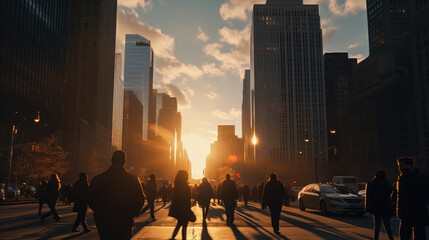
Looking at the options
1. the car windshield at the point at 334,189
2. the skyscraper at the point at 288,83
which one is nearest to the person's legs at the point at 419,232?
the car windshield at the point at 334,189

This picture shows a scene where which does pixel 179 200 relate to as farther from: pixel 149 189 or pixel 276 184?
pixel 149 189

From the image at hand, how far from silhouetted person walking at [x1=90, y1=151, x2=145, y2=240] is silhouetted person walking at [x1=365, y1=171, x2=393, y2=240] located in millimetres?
6744

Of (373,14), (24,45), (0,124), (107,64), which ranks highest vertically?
(373,14)

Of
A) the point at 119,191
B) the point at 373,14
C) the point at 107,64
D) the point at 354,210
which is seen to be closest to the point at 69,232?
the point at 119,191

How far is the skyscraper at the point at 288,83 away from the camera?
165875mm

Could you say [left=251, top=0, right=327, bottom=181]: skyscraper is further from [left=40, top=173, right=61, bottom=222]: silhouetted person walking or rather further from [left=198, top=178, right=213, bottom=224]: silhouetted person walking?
[left=40, top=173, right=61, bottom=222]: silhouetted person walking

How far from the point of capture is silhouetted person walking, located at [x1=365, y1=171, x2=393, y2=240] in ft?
32.6

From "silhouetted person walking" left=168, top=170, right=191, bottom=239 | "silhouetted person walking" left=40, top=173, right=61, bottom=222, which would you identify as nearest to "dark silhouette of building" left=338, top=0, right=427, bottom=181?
"silhouetted person walking" left=40, top=173, right=61, bottom=222

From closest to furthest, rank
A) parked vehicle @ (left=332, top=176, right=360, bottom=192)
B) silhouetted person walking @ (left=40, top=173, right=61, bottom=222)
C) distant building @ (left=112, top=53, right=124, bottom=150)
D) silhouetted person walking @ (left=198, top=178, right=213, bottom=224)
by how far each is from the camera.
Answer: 1. silhouetted person walking @ (left=40, top=173, right=61, bottom=222)
2. silhouetted person walking @ (left=198, top=178, right=213, bottom=224)
3. parked vehicle @ (left=332, top=176, right=360, bottom=192)
4. distant building @ (left=112, top=53, right=124, bottom=150)

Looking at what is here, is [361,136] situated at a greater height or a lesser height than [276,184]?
greater

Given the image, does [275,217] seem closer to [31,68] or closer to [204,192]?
[204,192]

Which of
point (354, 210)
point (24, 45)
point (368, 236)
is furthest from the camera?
point (24, 45)

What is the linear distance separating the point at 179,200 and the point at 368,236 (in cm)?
610

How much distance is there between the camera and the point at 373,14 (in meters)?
176
